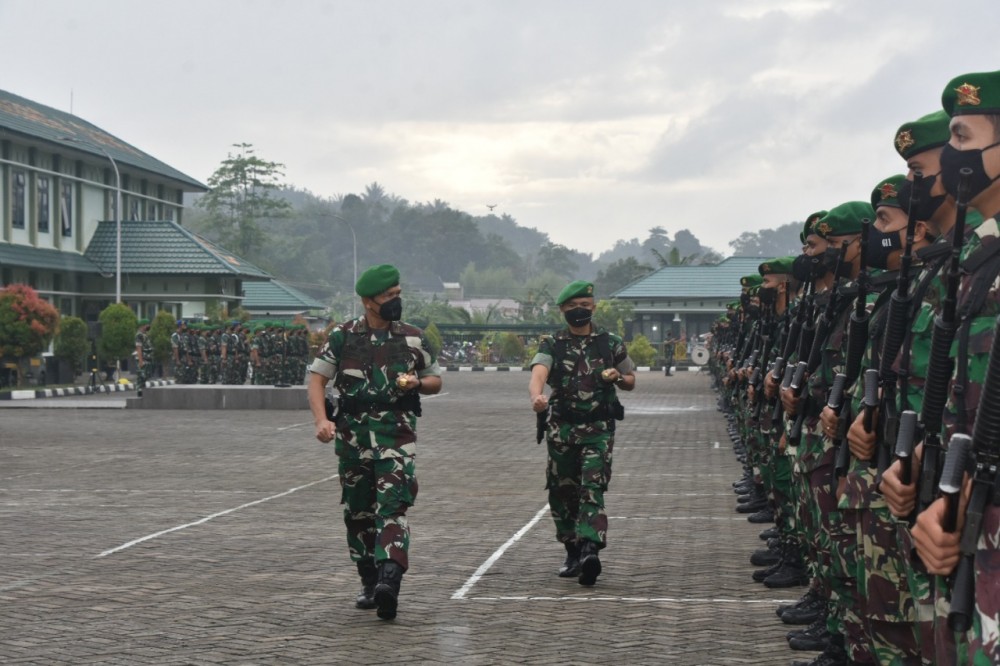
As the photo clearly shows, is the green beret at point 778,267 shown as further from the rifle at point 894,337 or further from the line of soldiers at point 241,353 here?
the line of soldiers at point 241,353

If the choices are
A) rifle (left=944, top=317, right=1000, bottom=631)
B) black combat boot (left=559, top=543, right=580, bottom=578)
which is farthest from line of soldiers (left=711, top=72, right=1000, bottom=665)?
black combat boot (left=559, top=543, right=580, bottom=578)

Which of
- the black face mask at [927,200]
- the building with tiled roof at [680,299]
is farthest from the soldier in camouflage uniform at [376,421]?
the building with tiled roof at [680,299]

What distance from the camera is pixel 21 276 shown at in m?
49.3

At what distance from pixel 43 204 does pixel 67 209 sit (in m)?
1.78

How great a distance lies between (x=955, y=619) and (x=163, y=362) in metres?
42.8

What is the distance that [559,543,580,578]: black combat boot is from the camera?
31.3ft

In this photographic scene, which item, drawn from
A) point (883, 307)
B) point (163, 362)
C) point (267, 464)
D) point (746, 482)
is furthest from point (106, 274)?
point (883, 307)

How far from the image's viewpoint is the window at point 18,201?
4947cm

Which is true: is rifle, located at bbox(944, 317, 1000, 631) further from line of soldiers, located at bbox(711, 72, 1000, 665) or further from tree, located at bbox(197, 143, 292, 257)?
tree, located at bbox(197, 143, 292, 257)

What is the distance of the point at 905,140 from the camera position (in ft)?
17.4

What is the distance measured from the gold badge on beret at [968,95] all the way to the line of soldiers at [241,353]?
107 feet

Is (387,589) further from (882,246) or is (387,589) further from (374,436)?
(882,246)

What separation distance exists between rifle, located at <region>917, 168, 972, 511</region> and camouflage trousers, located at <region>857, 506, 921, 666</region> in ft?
3.22

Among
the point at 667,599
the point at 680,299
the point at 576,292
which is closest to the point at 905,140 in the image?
the point at 667,599
